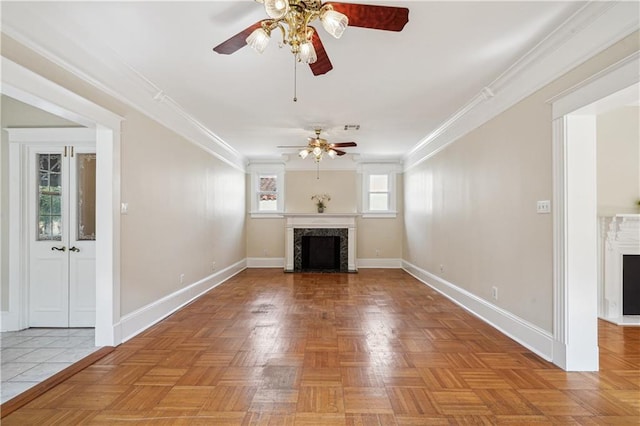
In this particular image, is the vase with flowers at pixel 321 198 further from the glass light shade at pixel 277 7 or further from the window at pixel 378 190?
the glass light shade at pixel 277 7

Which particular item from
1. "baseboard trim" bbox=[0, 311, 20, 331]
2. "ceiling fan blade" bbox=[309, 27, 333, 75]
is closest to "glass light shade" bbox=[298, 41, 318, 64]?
"ceiling fan blade" bbox=[309, 27, 333, 75]

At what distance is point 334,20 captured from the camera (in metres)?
1.69

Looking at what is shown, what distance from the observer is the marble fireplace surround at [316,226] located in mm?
7254

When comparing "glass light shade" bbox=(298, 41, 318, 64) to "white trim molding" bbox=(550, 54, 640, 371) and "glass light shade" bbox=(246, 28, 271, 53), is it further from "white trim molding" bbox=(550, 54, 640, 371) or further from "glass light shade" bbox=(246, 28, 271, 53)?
"white trim molding" bbox=(550, 54, 640, 371)

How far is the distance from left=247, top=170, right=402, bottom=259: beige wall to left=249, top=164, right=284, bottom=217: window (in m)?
0.17

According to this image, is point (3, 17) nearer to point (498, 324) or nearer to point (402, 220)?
point (498, 324)

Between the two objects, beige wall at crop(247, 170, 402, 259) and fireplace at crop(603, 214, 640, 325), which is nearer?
fireplace at crop(603, 214, 640, 325)

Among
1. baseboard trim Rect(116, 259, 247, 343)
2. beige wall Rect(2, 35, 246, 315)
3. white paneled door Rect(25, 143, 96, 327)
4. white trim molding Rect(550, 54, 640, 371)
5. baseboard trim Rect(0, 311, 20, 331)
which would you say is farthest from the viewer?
white paneled door Rect(25, 143, 96, 327)

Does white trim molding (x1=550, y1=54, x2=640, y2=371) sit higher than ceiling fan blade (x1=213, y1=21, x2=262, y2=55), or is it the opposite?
ceiling fan blade (x1=213, y1=21, x2=262, y2=55)

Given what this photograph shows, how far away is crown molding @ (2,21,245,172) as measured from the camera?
232cm

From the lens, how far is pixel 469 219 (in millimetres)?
4125

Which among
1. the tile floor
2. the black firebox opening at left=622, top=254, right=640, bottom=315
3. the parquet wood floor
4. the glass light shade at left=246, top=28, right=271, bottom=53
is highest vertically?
the glass light shade at left=246, top=28, right=271, bottom=53

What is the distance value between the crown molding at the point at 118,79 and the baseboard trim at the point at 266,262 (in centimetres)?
365

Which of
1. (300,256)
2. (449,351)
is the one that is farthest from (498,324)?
(300,256)
